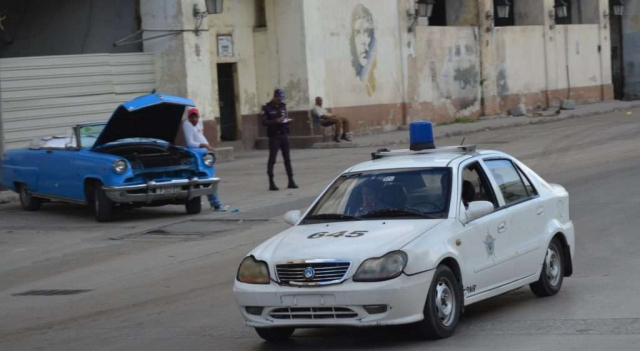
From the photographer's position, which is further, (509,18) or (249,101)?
(509,18)

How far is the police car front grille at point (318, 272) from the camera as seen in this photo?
7.84 meters

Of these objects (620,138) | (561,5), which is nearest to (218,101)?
(620,138)

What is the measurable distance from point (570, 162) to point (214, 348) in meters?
15.3

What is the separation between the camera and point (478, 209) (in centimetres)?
872

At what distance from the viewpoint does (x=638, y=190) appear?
17.3 metres

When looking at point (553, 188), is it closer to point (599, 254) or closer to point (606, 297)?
point (606, 297)

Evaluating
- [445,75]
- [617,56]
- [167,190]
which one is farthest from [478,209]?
[617,56]

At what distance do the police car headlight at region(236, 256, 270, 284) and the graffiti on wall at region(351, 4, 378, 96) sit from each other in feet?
84.3

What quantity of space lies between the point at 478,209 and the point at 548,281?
146 cm

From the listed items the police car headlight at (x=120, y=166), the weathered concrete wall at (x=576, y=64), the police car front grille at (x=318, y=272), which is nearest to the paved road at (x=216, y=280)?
the police car front grille at (x=318, y=272)

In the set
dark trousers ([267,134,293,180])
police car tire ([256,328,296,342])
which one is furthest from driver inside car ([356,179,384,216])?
dark trousers ([267,134,293,180])

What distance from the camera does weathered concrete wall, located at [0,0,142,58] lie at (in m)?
28.7

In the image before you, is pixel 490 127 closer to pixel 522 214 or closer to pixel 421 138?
pixel 421 138

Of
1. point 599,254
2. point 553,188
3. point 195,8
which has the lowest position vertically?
point 599,254
